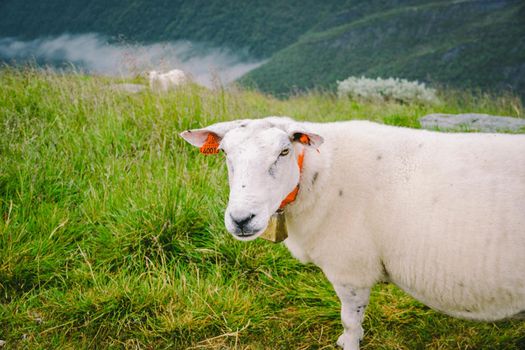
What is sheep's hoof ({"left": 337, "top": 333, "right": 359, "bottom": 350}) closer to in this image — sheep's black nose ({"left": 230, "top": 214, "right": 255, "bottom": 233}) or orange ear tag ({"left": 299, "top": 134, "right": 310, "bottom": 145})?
sheep's black nose ({"left": 230, "top": 214, "right": 255, "bottom": 233})

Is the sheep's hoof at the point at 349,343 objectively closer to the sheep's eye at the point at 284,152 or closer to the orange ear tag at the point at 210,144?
the sheep's eye at the point at 284,152

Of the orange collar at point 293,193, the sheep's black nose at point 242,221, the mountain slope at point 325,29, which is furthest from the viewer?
the mountain slope at point 325,29

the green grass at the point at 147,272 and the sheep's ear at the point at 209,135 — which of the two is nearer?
the sheep's ear at the point at 209,135

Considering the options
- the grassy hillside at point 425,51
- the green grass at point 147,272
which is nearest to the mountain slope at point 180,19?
the grassy hillside at point 425,51

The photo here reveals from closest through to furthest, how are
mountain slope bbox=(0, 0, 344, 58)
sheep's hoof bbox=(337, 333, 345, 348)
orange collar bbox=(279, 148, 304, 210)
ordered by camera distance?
orange collar bbox=(279, 148, 304, 210), sheep's hoof bbox=(337, 333, 345, 348), mountain slope bbox=(0, 0, 344, 58)

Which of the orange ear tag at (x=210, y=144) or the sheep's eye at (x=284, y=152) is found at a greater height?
the sheep's eye at (x=284, y=152)

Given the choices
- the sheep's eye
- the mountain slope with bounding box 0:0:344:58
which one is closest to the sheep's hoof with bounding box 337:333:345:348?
the sheep's eye

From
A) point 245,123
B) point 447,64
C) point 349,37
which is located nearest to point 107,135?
point 245,123

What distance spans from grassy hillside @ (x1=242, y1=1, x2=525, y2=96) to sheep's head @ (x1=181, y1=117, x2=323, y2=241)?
1169 inches

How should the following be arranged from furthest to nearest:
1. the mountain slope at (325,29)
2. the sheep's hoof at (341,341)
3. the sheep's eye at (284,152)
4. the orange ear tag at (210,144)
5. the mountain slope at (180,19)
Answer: the mountain slope at (180,19) < the mountain slope at (325,29) < the sheep's hoof at (341,341) < the orange ear tag at (210,144) < the sheep's eye at (284,152)

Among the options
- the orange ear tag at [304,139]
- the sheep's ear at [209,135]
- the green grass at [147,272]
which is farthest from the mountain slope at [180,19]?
the orange ear tag at [304,139]

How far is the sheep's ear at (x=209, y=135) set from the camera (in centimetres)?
242

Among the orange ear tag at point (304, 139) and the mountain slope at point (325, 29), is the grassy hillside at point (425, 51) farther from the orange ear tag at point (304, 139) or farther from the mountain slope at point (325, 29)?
the orange ear tag at point (304, 139)

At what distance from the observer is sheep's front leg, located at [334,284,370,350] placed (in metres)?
2.46
